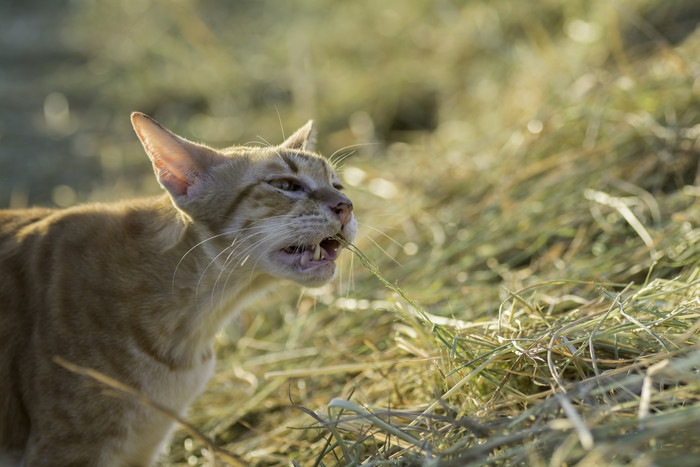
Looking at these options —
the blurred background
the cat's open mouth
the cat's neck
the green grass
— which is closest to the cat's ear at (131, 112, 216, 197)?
the cat's neck

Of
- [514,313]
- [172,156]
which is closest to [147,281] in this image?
[172,156]

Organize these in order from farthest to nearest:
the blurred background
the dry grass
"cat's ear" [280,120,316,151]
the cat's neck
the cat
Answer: the blurred background < "cat's ear" [280,120,316,151] < the cat's neck < the cat < the dry grass

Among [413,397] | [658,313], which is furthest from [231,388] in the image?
[658,313]

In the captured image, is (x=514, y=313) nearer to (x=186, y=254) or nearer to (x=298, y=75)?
(x=186, y=254)

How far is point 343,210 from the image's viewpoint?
237cm

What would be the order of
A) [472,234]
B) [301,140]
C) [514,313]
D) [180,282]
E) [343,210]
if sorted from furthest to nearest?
[472,234] → [301,140] → [514,313] → [180,282] → [343,210]

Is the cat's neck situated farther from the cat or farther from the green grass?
the green grass

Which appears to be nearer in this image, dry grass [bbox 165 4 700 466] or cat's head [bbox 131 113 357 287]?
dry grass [bbox 165 4 700 466]

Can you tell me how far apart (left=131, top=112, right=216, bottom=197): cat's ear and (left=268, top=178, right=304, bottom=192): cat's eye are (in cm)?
23

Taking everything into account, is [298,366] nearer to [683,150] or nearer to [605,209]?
[605,209]

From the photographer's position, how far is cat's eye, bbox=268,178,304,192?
2.46 meters

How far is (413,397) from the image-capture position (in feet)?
8.74

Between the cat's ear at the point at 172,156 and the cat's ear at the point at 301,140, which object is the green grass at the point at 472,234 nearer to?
the cat's ear at the point at 301,140

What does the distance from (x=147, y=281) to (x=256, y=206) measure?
427 mm
